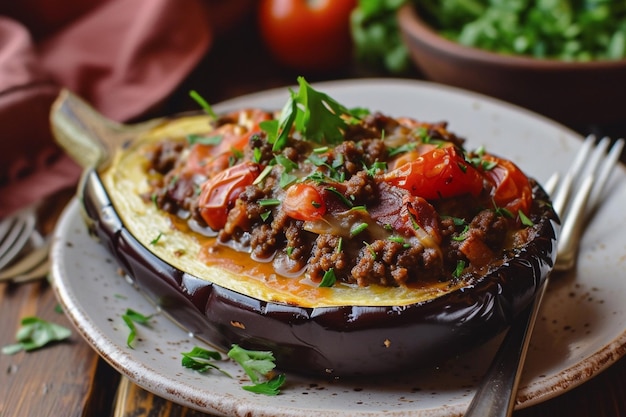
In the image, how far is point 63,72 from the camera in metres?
4.88

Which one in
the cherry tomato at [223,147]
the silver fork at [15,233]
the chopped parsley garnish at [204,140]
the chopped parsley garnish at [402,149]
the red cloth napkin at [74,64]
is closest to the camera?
the chopped parsley garnish at [402,149]

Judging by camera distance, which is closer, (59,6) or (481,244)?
(481,244)

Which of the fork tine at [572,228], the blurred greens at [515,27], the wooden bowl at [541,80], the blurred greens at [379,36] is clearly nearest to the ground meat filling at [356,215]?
the fork tine at [572,228]

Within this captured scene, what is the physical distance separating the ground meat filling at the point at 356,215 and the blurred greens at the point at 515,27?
76.4 inches

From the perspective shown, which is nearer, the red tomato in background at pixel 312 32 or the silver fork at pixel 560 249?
the silver fork at pixel 560 249

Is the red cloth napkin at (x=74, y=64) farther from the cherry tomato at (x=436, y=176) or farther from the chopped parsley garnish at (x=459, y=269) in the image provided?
the chopped parsley garnish at (x=459, y=269)

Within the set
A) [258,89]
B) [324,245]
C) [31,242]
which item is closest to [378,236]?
[324,245]

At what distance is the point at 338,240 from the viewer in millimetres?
2547

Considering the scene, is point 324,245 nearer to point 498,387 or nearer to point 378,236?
point 378,236

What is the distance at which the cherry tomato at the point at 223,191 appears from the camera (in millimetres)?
2801

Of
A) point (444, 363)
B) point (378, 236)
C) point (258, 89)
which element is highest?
point (378, 236)

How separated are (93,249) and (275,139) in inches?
39.0

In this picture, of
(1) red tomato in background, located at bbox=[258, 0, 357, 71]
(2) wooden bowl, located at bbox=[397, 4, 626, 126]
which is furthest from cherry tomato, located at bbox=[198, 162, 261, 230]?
(1) red tomato in background, located at bbox=[258, 0, 357, 71]

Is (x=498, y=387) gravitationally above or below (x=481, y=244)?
below
